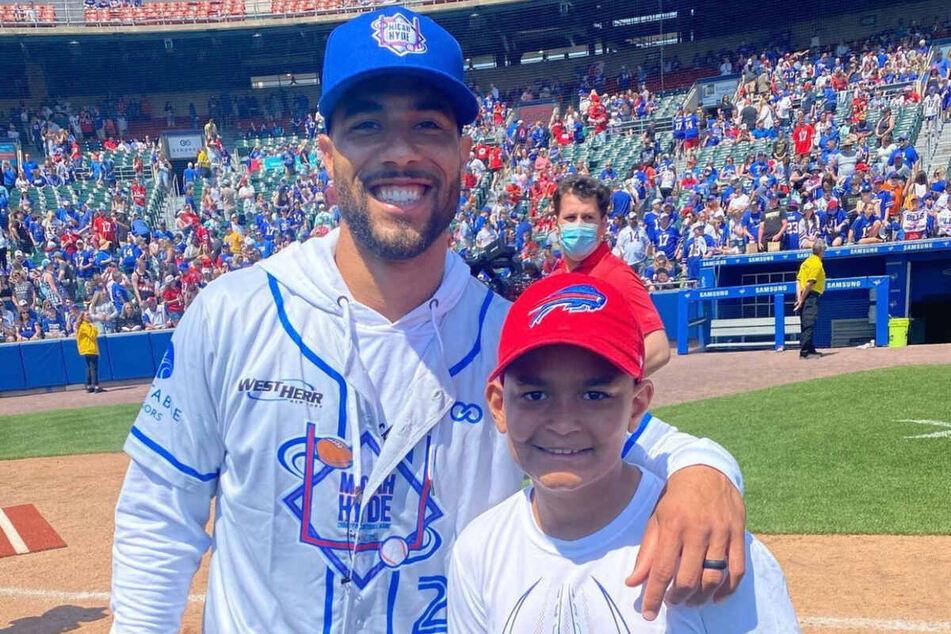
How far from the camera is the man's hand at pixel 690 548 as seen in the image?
154 cm

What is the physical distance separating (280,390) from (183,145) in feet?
103

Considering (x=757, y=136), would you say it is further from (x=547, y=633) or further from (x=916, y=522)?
(x=547, y=633)

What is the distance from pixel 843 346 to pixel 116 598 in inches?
589

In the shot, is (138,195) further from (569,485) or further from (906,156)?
(569,485)

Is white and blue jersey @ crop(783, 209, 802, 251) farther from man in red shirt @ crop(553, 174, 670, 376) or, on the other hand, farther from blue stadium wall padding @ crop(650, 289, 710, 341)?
man in red shirt @ crop(553, 174, 670, 376)

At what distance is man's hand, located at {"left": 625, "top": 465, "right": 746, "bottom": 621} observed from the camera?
5.04 ft

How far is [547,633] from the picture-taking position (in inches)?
67.1

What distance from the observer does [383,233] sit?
6.30 ft

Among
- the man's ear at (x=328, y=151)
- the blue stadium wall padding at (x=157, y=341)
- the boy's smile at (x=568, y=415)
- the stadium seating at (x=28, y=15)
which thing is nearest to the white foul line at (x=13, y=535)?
the man's ear at (x=328, y=151)

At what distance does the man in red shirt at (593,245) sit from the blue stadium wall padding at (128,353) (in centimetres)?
1500

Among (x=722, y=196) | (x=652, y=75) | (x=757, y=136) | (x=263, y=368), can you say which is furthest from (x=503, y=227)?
(x=263, y=368)

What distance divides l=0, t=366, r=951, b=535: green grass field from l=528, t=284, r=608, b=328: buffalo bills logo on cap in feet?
15.2

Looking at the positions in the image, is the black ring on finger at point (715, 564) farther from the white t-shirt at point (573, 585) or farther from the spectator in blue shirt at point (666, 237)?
the spectator in blue shirt at point (666, 237)

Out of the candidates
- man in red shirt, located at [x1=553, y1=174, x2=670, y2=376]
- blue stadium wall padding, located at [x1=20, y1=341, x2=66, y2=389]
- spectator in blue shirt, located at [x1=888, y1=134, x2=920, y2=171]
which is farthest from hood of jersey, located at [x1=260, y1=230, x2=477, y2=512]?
spectator in blue shirt, located at [x1=888, y1=134, x2=920, y2=171]
